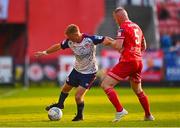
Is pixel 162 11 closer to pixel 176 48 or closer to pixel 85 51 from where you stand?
pixel 176 48

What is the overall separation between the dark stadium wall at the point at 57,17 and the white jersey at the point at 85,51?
922 inches

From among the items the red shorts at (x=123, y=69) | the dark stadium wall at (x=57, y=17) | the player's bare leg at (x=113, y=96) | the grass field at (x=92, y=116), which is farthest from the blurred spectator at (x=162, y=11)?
the player's bare leg at (x=113, y=96)

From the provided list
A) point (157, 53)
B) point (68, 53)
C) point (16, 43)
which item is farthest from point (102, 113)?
point (16, 43)

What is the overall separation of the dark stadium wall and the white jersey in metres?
23.4

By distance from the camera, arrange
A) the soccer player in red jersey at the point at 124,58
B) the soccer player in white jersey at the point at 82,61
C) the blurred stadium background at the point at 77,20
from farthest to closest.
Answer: the blurred stadium background at the point at 77,20, the soccer player in white jersey at the point at 82,61, the soccer player in red jersey at the point at 124,58

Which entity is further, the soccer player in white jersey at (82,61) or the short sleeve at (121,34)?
the soccer player in white jersey at (82,61)

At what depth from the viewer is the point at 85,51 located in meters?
14.8

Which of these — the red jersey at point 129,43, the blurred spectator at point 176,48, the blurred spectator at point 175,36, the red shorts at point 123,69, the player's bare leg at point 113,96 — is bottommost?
the blurred spectator at point 176,48

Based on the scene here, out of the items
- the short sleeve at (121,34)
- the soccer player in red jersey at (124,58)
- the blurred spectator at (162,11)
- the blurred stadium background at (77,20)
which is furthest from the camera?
the blurred spectator at (162,11)

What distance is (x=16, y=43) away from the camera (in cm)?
3969

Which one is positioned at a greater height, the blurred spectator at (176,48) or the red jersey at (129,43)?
the red jersey at (129,43)

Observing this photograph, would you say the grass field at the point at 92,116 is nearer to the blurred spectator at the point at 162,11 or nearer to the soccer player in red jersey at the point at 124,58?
the soccer player in red jersey at the point at 124,58

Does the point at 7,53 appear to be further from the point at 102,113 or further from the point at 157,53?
the point at 102,113

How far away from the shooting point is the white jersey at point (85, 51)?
14.7 metres
